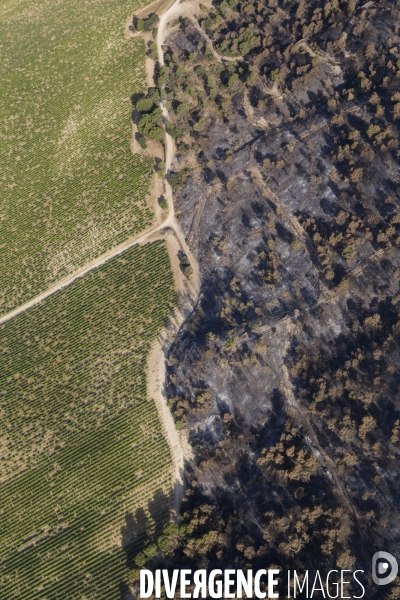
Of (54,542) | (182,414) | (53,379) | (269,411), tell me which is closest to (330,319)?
(269,411)

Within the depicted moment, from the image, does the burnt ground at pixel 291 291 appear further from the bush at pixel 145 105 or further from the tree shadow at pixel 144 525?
the bush at pixel 145 105

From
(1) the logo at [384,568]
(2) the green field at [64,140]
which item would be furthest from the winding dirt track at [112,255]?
(1) the logo at [384,568]

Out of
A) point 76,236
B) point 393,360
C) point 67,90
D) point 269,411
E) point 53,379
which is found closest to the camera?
point 393,360

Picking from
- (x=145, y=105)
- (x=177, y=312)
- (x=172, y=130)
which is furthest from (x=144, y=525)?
(x=145, y=105)

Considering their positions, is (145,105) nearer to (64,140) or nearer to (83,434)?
(64,140)

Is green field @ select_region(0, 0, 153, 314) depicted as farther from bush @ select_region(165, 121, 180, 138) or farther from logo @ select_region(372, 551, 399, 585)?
logo @ select_region(372, 551, 399, 585)

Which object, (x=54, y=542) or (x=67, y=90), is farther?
(x=67, y=90)

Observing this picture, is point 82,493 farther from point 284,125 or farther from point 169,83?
point 169,83
